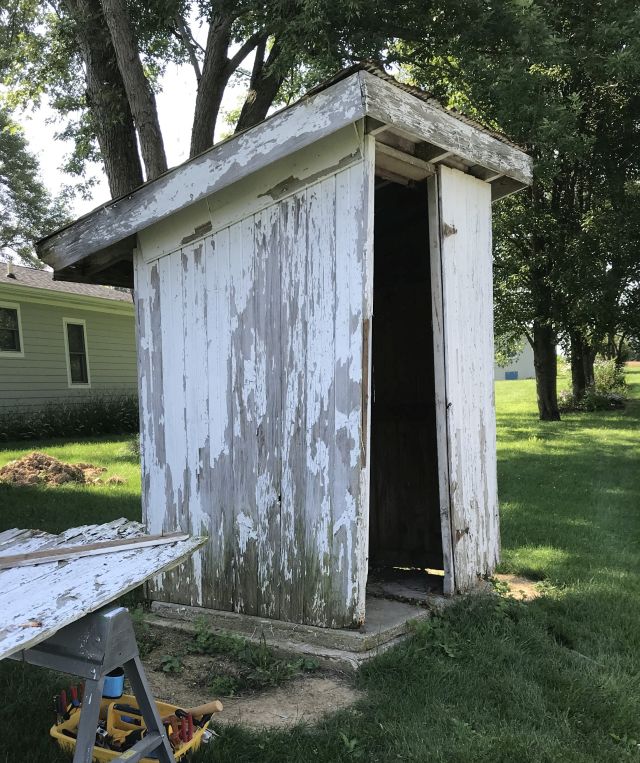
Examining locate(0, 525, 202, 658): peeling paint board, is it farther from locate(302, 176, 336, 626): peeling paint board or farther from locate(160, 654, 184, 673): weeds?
locate(160, 654, 184, 673): weeds

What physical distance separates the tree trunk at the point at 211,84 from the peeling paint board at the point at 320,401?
569cm

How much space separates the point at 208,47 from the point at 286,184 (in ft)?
20.8

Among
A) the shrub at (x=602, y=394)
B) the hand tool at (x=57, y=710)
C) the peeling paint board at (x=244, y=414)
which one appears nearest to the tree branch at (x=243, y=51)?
the peeling paint board at (x=244, y=414)

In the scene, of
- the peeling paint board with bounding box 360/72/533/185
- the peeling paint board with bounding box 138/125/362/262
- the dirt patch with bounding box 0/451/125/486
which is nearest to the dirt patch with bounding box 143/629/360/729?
the peeling paint board with bounding box 138/125/362/262

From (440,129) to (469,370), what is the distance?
1485 millimetres

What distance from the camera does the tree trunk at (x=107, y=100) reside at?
763cm

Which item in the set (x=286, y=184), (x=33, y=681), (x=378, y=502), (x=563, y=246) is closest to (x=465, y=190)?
(x=286, y=184)

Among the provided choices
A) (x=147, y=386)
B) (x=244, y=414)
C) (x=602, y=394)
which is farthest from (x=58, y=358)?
(x=602, y=394)

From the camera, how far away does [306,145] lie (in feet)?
11.2

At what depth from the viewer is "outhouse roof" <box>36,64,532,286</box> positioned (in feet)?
10.8

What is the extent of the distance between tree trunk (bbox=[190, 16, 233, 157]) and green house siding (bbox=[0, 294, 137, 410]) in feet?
26.7

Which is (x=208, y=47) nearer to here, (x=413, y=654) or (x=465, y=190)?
(x=465, y=190)

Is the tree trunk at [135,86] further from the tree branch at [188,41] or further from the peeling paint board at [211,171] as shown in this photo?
the peeling paint board at [211,171]

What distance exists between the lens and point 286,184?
3.75 m
